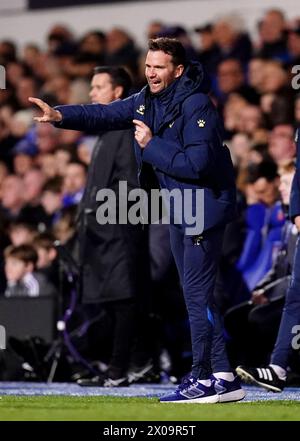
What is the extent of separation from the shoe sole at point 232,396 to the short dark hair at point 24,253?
4.26 m

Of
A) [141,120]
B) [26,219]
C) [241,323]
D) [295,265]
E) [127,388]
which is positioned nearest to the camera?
[141,120]

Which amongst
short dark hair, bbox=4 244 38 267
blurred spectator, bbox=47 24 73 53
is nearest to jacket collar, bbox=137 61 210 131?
short dark hair, bbox=4 244 38 267

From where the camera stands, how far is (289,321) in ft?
29.5

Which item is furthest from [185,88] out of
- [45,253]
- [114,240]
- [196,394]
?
[45,253]

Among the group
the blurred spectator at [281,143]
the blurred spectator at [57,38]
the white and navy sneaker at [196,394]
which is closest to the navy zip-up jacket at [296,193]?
the white and navy sneaker at [196,394]

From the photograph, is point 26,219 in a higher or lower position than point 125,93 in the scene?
lower

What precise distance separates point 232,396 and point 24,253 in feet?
14.4

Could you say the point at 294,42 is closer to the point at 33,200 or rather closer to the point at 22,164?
the point at 33,200

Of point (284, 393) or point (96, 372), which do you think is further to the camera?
point (96, 372)

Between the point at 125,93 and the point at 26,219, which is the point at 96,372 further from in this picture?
the point at 26,219

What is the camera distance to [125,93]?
1016 cm

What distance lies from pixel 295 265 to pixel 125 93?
6.73 feet

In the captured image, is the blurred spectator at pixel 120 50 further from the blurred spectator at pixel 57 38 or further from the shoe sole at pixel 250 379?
the shoe sole at pixel 250 379

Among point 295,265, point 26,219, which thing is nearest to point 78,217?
point 295,265
